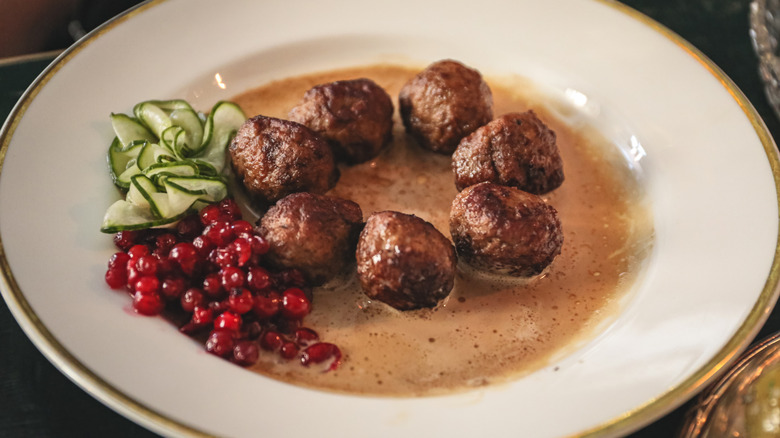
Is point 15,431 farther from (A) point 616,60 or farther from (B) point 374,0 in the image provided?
(A) point 616,60

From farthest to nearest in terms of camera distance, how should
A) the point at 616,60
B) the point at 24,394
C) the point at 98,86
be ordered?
the point at 616,60
the point at 98,86
the point at 24,394

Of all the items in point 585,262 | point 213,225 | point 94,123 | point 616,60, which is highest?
point 94,123

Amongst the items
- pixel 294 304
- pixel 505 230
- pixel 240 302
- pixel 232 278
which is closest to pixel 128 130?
pixel 232 278

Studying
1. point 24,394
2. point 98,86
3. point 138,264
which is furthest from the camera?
point 98,86

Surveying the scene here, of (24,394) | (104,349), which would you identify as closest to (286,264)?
(104,349)

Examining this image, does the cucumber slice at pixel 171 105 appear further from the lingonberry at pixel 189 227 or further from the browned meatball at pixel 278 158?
the lingonberry at pixel 189 227
